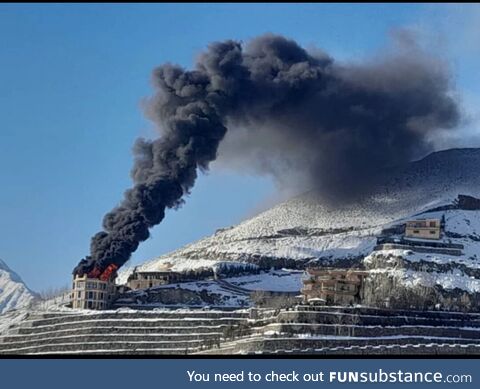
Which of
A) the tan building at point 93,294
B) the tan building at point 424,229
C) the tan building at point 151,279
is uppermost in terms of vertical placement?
the tan building at point 424,229

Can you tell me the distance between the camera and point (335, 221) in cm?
14100

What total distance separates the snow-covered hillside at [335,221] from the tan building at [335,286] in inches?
530

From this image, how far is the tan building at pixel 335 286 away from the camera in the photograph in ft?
358

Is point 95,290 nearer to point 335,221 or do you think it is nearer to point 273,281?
point 273,281

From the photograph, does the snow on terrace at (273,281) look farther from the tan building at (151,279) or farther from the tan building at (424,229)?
the tan building at (424,229)

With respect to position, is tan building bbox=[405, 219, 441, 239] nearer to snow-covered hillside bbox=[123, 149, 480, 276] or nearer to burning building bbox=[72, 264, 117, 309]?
snow-covered hillside bbox=[123, 149, 480, 276]

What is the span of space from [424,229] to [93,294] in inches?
1107

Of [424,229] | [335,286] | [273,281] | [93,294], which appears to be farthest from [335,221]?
[93,294]

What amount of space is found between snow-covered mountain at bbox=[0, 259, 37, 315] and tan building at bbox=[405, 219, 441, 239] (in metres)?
39.8

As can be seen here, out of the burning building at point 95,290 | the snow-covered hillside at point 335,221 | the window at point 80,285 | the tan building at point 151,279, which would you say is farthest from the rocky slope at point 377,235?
the window at point 80,285

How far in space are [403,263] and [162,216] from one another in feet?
61.0

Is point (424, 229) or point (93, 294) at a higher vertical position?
point (424, 229)
